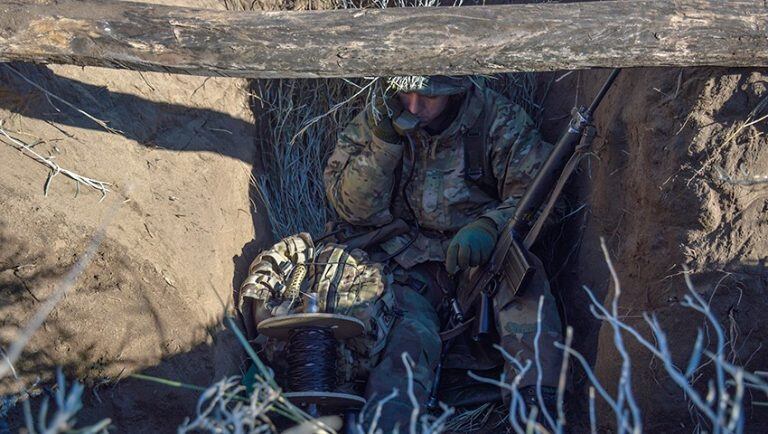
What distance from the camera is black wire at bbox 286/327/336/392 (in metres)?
3.88

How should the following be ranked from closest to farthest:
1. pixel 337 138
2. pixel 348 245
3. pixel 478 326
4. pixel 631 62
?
pixel 631 62
pixel 478 326
pixel 348 245
pixel 337 138

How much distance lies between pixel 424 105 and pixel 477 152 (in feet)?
1.40

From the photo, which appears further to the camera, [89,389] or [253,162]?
[253,162]

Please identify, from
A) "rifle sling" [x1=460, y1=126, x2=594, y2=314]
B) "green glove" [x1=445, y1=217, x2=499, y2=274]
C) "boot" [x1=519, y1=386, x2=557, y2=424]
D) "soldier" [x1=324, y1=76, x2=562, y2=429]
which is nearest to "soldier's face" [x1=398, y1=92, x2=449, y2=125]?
"soldier" [x1=324, y1=76, x2=562, y2=429]

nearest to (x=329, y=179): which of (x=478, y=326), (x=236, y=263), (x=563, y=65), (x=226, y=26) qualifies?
(x=236, y=263)

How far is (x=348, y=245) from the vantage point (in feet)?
16.5

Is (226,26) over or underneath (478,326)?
over

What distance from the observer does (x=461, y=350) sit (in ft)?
15.2

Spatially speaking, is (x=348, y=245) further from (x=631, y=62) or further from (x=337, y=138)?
(x=631, y=62)

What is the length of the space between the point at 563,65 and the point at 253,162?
2579mm

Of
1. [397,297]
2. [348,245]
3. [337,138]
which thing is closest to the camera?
[397,297]

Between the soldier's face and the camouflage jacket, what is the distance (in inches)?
4.6

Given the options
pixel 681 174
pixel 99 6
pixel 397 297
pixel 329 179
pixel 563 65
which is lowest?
pixel 397 297

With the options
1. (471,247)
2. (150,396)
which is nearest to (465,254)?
(471,247)
